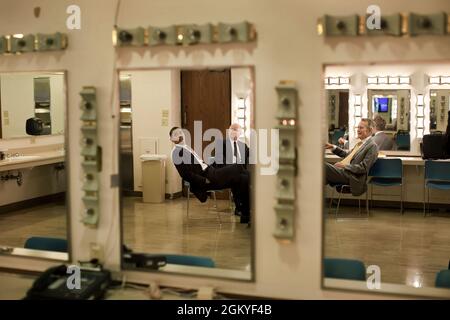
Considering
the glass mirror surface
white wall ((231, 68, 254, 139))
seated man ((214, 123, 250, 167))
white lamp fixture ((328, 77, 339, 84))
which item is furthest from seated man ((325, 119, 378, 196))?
the glass mirror surface

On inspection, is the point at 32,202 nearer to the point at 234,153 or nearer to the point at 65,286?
the point at 234,153

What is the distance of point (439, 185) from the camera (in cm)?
737

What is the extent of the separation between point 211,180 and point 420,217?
9.41 feet

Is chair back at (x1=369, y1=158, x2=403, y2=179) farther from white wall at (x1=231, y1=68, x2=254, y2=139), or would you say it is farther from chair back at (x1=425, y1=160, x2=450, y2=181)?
white wall at (x1=231, y1=68, x2=254, y2=139)

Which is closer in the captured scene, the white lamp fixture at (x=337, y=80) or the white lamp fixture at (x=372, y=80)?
the white lamp fixture at (x=372, y=80)

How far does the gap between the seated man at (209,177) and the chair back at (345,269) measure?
3.75 meters

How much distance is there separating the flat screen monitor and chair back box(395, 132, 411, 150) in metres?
0.44

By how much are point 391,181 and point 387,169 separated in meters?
0.24

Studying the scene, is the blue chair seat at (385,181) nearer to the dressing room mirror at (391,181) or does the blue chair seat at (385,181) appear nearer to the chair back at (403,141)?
the dressing room mirror at (391,181)

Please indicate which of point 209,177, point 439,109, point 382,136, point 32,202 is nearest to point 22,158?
point 32,202

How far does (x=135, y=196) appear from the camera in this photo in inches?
359

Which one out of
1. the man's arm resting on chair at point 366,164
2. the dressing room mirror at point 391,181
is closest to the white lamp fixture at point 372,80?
the dressing room mirror at point 391,181

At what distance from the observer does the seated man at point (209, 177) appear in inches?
275
